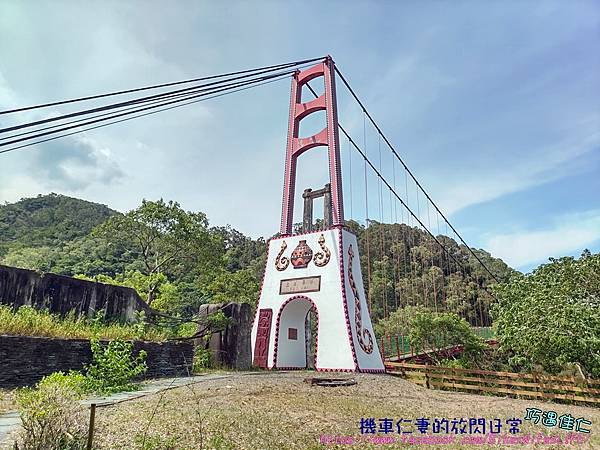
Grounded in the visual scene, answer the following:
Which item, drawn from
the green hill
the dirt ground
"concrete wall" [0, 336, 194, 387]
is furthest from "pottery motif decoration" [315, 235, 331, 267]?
the green hill

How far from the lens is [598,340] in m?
10.6

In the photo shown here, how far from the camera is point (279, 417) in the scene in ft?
18.3

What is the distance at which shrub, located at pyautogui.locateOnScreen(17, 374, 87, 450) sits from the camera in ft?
11.5

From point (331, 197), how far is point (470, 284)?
24.8 meters

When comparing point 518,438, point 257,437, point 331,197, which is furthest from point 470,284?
point 257,437

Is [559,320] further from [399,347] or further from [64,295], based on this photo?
[64,295]

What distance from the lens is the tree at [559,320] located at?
37.0 ft

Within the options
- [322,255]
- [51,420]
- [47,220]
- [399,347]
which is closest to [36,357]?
[51,420]

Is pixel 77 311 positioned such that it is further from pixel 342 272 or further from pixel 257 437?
pixel 342 272

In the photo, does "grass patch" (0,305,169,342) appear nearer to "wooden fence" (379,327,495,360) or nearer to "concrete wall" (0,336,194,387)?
"concrete wall" (0,336,194,387)

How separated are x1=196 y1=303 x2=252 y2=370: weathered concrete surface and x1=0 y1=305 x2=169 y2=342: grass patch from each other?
2.30 meters

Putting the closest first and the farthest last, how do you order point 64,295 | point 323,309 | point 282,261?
point 64,295 < point 323,309 < point 282,261

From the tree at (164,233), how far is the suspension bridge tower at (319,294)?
779cm

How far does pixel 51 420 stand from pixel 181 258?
20134mm
